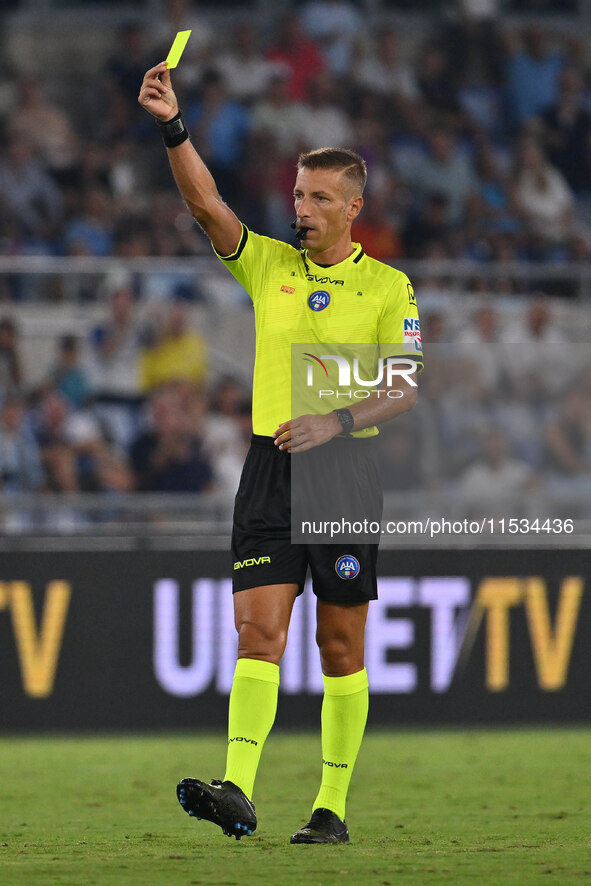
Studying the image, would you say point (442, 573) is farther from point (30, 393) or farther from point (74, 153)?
point (74, 153)

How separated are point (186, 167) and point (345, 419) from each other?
0.99m

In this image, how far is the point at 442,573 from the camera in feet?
30.5

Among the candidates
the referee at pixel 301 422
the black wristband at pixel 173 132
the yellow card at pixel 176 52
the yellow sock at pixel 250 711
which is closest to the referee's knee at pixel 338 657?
the referee at pixel 301 422

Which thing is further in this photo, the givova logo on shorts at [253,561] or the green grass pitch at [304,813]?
the givova logo on shorts at [253,561]

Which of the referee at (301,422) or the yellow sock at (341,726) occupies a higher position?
the referee at (301,422)

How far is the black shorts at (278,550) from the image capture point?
4961 millimetres

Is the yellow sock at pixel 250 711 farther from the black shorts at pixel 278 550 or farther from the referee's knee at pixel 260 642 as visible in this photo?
the black shorts at pixel 278 550

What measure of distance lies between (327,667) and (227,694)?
404 cm

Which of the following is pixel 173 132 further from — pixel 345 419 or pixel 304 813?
pixel 304 813

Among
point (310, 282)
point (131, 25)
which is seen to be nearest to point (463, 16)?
point (131, 25)

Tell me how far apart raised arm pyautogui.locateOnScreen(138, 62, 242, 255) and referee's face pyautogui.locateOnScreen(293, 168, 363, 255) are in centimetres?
28

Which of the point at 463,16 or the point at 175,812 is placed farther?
the point at 463,16

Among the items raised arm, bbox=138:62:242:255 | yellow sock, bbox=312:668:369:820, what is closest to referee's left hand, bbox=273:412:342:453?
raised arm, bbox=138:62:242:255

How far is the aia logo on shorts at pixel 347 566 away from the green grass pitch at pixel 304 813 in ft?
2.98
